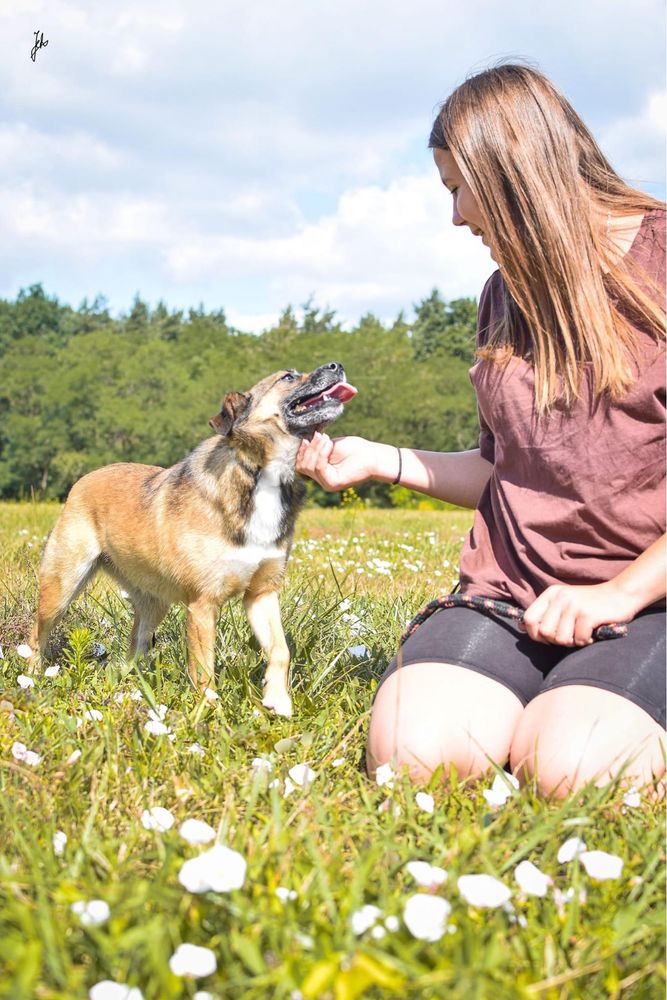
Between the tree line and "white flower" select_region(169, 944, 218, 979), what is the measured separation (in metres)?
34.8

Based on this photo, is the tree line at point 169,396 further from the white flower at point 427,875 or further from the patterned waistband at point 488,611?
the white flower at point 427,875

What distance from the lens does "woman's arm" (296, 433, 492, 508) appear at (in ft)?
11.2

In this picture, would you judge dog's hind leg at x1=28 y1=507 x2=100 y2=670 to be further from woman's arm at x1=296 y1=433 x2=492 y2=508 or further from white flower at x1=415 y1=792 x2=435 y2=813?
white flower at x1=415 y1=792 x2=435 y2=813

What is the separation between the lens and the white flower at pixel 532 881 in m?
1.68

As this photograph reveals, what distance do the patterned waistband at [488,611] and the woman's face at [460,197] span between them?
119 centimetres

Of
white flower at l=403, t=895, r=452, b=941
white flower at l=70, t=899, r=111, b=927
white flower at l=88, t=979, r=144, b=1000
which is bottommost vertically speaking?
white flower at l=88, t=979, r=144, b=1000

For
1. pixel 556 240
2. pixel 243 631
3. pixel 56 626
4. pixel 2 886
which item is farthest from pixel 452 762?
pixel 56 626

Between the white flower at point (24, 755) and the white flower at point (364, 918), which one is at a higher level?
the white flower at point (364, 918)

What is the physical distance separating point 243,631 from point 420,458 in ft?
4.92

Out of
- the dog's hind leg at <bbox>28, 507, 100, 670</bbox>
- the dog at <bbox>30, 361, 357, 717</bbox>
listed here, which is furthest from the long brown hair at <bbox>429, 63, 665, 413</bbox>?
the dog's hind leg at <bbox>28, 507, 100, 670</bbox>

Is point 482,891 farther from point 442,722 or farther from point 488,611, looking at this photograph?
point 488,611

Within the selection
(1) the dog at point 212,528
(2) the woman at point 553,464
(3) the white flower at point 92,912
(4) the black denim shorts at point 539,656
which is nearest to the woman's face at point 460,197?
(2) the woman at point 553,464

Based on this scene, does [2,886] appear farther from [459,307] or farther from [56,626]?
[459,307]

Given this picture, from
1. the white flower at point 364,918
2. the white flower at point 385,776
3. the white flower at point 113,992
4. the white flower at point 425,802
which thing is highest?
the white flower at point 364,918
